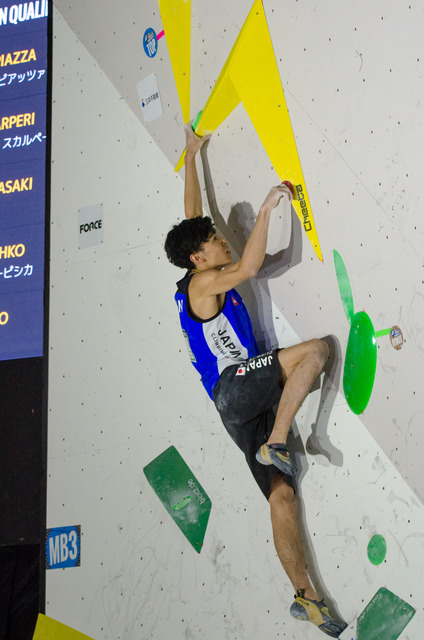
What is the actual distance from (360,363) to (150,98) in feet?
4.99

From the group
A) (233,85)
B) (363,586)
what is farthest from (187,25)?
(363,586)

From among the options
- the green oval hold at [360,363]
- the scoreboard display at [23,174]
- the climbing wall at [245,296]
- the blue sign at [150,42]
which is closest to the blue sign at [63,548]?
the climbing wall at [245,296]

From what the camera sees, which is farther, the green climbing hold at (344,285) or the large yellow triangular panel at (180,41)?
the large yellow triangular panel at (180,41)

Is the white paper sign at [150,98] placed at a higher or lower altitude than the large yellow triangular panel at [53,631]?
higher

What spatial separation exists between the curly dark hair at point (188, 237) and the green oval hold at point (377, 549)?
113cm

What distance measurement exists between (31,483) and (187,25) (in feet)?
7.35

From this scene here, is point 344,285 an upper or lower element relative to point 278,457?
upper

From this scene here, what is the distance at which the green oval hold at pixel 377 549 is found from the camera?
90.0 inches

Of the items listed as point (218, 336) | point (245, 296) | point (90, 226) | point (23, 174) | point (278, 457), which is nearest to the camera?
point (278, 457)

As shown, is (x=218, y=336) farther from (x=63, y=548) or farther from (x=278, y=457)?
(x=63, y=548)

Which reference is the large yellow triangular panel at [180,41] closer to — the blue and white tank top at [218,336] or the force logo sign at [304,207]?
the force logo sign at [304,207]

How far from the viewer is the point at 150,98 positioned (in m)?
3.08

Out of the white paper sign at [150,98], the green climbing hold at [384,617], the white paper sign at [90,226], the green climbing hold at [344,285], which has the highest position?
the white paper sign at [150,98]

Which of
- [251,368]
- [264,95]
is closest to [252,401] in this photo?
[251,368]
